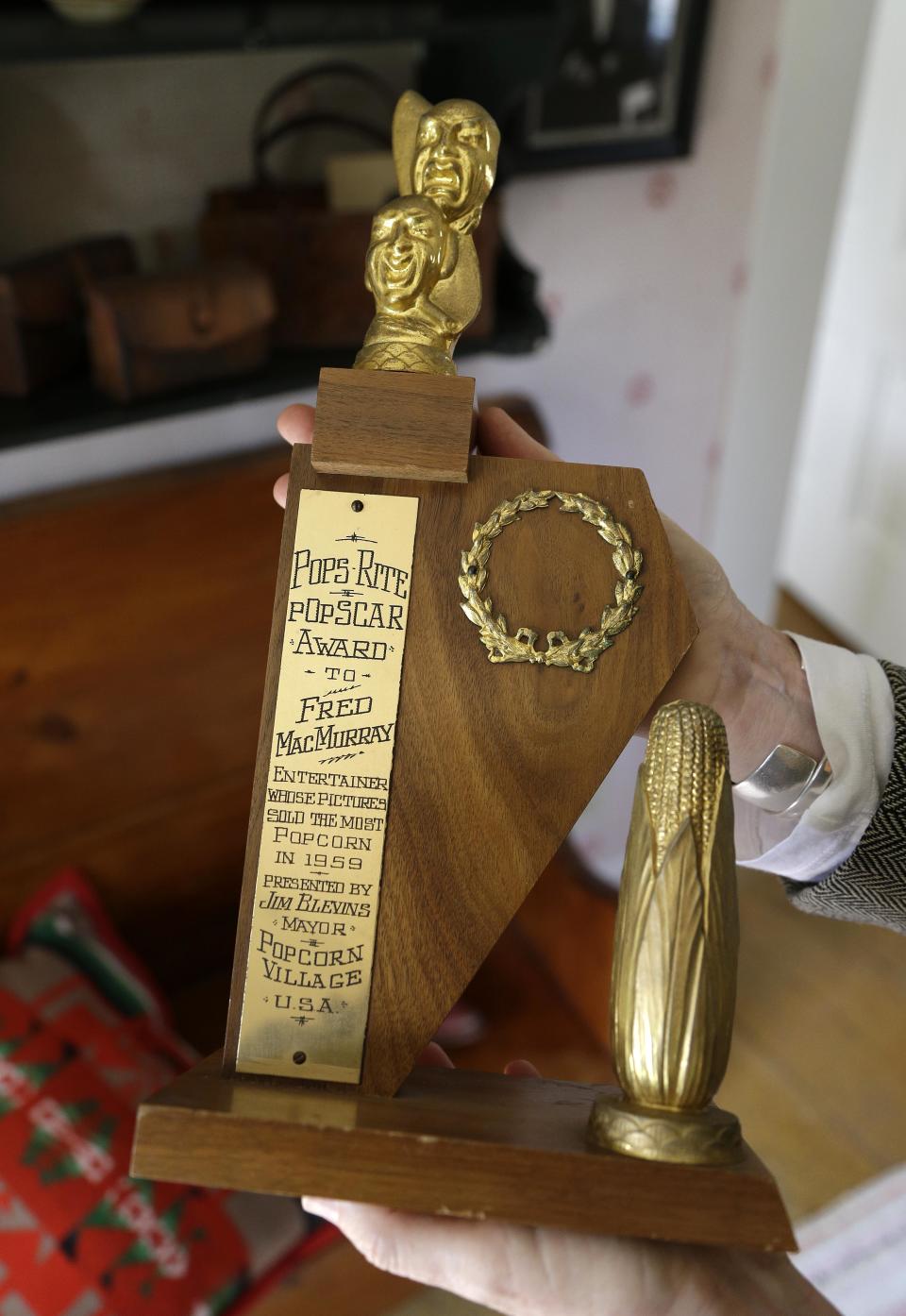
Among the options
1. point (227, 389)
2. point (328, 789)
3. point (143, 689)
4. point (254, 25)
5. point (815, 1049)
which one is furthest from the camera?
point (815, 1049)

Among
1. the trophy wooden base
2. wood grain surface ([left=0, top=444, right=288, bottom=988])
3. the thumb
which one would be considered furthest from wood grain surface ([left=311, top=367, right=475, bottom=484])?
wood grain surface ([left=0, top=444, right=288, bottom=988])

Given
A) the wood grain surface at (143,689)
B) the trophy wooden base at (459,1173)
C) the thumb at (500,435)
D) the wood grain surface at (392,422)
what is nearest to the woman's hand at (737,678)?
the thumb at (500,435)

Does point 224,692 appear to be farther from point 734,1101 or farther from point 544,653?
point 734,1101

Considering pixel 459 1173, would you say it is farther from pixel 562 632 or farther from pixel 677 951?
pixel 562 632

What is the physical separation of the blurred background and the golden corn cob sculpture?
69 centimetres

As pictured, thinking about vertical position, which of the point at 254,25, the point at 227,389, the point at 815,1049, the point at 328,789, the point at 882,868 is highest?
the point at 254,25

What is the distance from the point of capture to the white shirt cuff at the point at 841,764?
0.74 m

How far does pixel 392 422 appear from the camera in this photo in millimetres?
592

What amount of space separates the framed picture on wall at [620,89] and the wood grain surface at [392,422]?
2.44 feet

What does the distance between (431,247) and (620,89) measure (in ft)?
2.84

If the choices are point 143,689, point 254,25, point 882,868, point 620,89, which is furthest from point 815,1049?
point 254,25

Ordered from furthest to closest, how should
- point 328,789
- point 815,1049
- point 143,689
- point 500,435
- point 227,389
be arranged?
point 815,1049, point 143,689, point 227,389, point 500,435, point 328,789

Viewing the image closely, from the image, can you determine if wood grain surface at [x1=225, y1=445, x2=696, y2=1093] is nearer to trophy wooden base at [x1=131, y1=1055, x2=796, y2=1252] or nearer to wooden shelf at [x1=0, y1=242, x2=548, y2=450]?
trophy wooden base at [x1=131, y1=1055, x2=796, y2=1252]

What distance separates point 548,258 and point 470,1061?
3.22 ft
